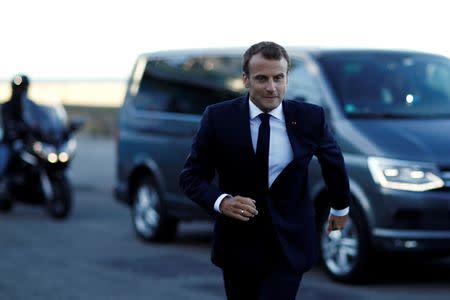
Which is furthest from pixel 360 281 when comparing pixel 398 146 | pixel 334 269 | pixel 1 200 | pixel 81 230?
pixel 1 200

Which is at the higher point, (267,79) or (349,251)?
(267,79)

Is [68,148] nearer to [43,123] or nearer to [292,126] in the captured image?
[43,123]

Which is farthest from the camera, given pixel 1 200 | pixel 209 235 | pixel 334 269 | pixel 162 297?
pixel 1 200

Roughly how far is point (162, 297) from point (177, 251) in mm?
2619

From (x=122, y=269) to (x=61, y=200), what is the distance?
157 inches

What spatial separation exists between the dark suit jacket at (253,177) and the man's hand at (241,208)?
17 centimetres

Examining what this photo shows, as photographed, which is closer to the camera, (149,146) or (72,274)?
(72,274)

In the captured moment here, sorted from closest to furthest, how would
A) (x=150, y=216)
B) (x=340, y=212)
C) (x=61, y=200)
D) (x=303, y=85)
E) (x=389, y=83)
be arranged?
(x=340, y=212), (x=389, y=83), (x=303, y=85), (x=150, y=216), (x=61, y=200)

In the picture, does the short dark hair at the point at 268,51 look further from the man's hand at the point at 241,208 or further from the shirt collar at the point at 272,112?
the man's hand at the point at 241,208

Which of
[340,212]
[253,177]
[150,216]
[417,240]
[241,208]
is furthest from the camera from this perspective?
[150,216]

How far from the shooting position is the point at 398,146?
8.40 m

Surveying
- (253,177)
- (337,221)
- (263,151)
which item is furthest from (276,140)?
(337,221)

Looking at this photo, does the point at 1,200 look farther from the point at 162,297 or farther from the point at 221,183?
the point at 221,183

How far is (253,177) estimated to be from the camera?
4.86m
